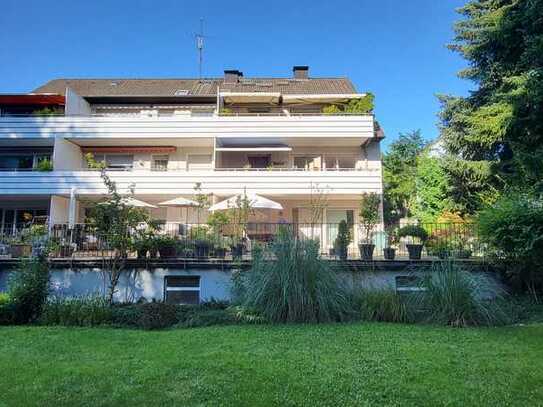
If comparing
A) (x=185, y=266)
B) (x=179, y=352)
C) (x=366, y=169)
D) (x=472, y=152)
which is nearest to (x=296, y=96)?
(x=366, y=169)

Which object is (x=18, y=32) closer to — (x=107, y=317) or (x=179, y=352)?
(x=107, y=317)

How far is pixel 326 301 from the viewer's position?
27.7 feet

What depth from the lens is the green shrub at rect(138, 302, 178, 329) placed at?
8.75 m

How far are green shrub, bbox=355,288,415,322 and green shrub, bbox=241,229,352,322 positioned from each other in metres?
0.36

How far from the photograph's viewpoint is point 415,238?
506 inches

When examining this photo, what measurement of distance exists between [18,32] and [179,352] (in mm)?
17229

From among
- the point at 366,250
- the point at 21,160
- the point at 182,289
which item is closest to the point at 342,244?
the point at 366,250

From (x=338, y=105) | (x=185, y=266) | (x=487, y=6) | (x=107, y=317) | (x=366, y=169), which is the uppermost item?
(x=487, y=6)

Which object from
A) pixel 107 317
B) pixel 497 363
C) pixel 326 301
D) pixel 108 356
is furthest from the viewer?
pixel 107 317

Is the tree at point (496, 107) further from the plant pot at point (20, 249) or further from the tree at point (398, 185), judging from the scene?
the plant pot at point (20, 249)

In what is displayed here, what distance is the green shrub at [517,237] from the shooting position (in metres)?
10.0

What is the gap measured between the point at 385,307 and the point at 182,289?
610cm

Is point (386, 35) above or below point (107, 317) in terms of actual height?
above

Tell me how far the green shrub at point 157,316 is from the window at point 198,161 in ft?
52.0
